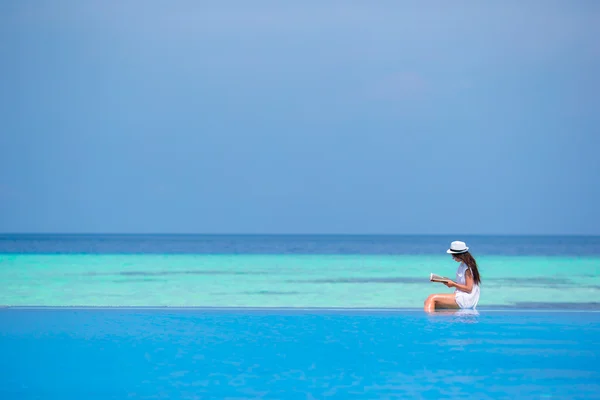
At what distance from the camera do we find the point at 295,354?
20.4ft

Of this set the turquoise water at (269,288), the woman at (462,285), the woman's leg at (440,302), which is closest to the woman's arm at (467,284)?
the woman at (462,285)

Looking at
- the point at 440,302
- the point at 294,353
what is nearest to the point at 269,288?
the point at 440,302

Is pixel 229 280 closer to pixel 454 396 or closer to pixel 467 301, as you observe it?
pixel 467 301

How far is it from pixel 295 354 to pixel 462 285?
257 cm

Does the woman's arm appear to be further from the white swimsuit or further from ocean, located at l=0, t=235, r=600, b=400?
ocean, located at l=0, t=235, r=600, b=400

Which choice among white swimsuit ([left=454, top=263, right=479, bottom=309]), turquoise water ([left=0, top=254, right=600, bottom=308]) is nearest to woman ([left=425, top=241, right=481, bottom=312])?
white swimsuit ([left=454, top=263, right=479, bottom=309])

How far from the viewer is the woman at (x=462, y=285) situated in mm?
7906

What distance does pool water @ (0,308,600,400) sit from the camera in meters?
5.03

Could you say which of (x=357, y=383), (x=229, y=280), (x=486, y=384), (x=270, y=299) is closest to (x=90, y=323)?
(x=357, y=383)

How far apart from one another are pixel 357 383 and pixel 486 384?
2.82 ft

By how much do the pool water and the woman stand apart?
13 centimetres

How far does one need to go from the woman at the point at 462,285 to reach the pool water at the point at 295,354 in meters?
0.13

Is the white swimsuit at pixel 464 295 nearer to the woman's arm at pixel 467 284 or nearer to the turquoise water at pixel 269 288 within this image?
the woman's arm at pixel 467 284

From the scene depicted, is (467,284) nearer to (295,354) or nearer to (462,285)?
(462,285)
